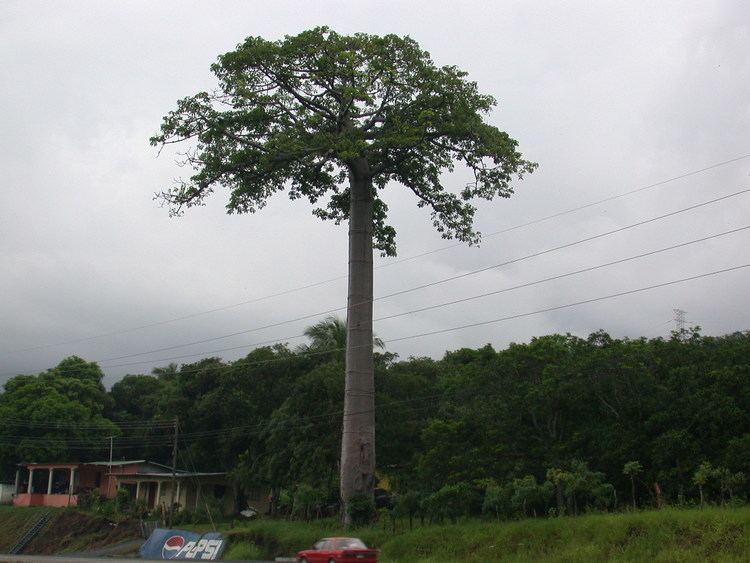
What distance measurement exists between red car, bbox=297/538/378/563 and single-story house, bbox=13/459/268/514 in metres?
29.9

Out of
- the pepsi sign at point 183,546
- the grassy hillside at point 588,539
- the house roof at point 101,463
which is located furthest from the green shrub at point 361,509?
the house roof at point 101,463

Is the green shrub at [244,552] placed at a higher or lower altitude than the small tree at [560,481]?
lower

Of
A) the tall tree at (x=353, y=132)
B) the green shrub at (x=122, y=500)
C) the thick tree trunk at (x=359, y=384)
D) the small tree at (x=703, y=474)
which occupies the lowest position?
the green shrub at (x=122, y=500)

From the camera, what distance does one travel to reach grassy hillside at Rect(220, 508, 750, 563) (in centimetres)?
1791

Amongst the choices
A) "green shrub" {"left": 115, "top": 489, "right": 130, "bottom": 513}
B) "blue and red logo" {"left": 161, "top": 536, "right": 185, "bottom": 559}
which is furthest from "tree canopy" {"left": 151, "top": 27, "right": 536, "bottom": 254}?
"green shrub" {"left": 115, "top": 489, "right": 130, "bottom": 513}

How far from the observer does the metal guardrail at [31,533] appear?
49500mm

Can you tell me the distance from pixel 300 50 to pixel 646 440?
57.8ft

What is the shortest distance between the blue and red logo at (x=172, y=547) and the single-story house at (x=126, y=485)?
46.6ft

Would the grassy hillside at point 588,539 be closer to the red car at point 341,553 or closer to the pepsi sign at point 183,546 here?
the red car at point 341,553

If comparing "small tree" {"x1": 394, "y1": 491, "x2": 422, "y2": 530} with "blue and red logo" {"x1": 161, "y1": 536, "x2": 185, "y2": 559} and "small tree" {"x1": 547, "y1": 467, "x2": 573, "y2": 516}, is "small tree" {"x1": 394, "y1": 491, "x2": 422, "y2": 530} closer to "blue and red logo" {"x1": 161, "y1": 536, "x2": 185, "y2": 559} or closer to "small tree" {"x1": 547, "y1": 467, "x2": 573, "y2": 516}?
"small tree" {"x1": 547, "y1": 467, "x2": 573, "y2": 516}

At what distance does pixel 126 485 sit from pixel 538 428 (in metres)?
41.9

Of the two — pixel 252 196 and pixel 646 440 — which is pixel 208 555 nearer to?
pixel 252 196

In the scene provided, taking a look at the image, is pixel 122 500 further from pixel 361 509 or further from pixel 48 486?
pixel 361 509

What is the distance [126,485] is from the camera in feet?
199
